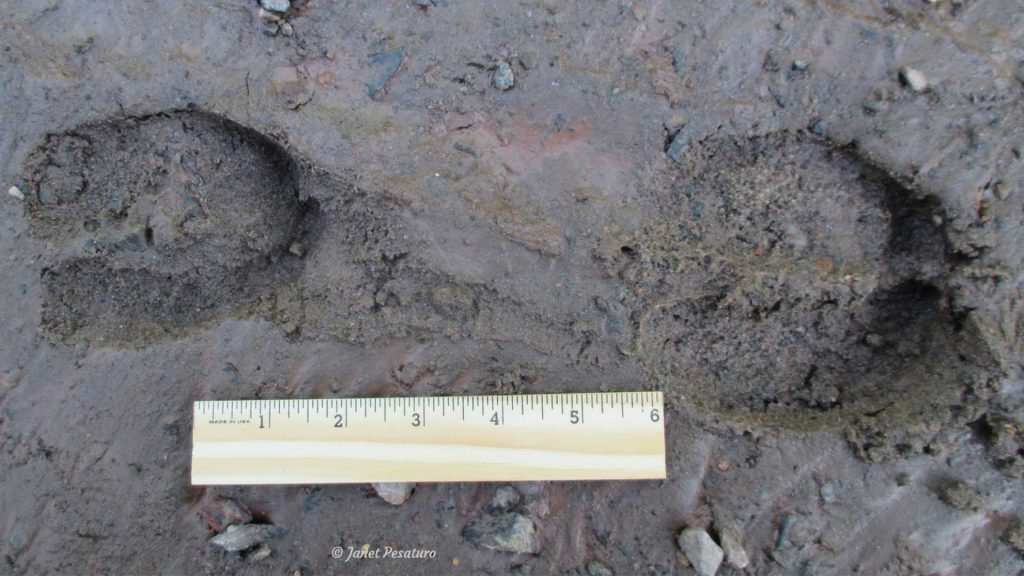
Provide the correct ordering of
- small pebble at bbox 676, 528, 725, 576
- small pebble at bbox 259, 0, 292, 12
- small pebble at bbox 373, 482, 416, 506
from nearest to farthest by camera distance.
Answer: small pebble at bbox 676, 528, 725, 576 → small pebble at bbox 373, 482, 416, 506 → small pebble at bbox 259, 0, 292, 12

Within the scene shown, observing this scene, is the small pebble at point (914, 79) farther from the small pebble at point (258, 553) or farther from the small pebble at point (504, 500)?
the small pebble at point (258, 553)

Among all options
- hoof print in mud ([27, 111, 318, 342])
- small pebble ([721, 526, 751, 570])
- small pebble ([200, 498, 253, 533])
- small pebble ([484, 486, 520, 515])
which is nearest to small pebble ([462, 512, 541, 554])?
small pebble ([484, 486, 520, 515])

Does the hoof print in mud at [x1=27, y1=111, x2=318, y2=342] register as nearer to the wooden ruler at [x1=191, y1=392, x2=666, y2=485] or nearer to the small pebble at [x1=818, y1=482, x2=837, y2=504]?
the wooden ruler at [x1=191, y1=392, x2=666, y2=485]

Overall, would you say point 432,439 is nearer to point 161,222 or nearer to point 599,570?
point 599,570

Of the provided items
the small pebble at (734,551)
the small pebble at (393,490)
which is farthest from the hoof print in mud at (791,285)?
the small pebble at (393,490)

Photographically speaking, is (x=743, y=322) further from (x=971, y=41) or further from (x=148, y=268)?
(x=148, y=268)
